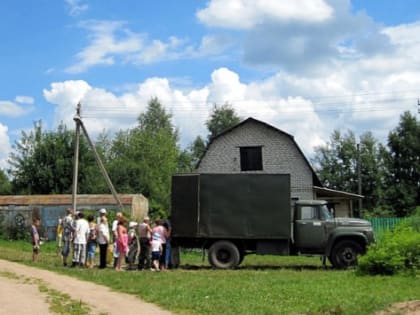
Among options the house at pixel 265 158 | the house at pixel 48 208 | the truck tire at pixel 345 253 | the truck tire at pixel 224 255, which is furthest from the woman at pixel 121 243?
the house at pixel 265 158

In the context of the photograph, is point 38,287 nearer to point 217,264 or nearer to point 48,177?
point 217,264

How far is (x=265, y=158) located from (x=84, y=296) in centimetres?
2644

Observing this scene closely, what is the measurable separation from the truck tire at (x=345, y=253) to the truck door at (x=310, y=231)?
422mm

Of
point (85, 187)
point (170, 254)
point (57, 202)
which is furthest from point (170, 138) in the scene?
point (170, 254)

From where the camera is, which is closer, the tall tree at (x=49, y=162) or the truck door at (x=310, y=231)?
the truck door at (x=310, y=231)

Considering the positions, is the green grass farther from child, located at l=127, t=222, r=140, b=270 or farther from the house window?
the house window

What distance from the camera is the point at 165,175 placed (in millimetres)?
60844

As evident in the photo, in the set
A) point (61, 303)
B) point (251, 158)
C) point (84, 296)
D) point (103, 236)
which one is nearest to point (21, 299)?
point (61, 303)

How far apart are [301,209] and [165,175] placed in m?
41.4

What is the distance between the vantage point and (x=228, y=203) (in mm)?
20094

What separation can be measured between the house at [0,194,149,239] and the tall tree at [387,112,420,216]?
31705 mm

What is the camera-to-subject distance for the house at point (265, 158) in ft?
123

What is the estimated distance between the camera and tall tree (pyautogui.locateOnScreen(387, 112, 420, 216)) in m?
57.9

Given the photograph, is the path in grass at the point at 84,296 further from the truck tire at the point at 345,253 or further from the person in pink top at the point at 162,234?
the truck tire at the point at 345,253
